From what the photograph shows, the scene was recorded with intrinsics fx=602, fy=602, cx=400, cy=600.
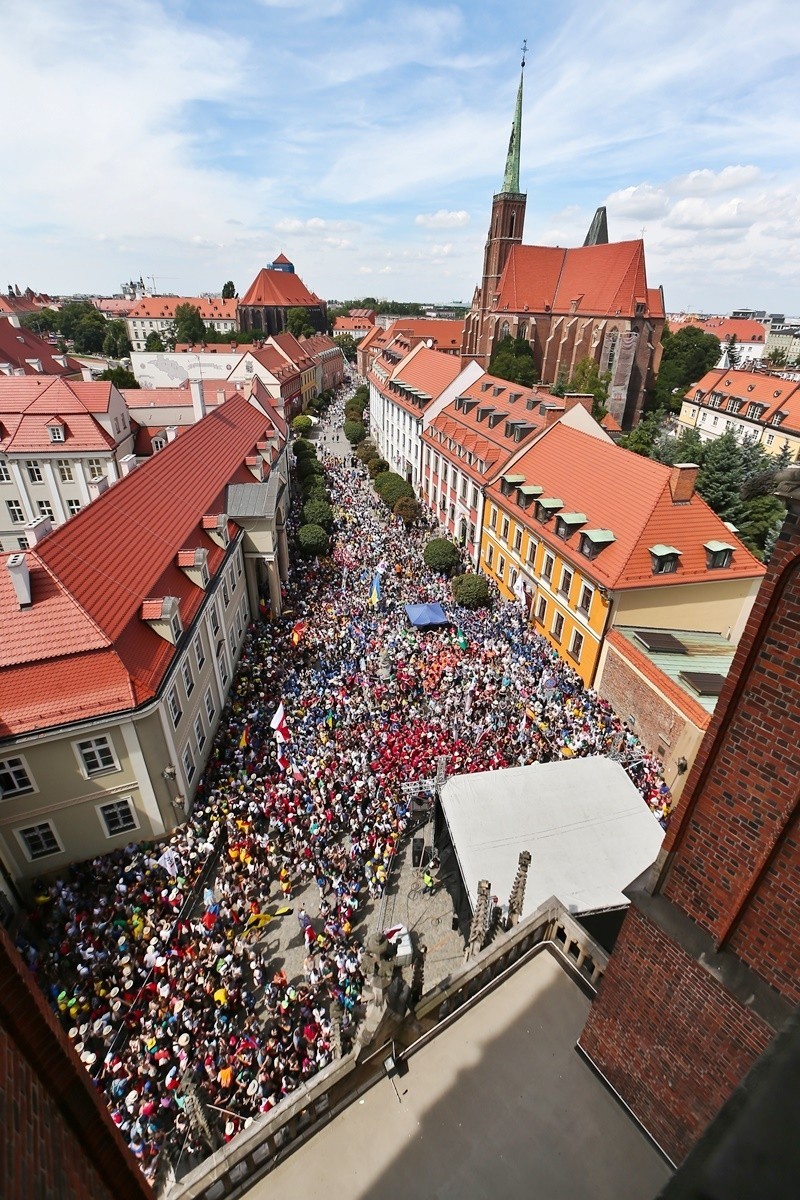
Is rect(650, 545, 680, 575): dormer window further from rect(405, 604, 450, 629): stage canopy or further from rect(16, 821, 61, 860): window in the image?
rect(16, 821, 61, 860): window

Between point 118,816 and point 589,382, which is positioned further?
point 589,382

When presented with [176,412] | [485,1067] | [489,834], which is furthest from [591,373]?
[485,1067]

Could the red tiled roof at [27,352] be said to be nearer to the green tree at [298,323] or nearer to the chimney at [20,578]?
Result: the green tree at [298,323]

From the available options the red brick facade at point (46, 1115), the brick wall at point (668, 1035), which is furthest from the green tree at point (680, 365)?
the red brick facade at point (46, 1115)

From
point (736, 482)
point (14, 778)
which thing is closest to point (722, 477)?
point (736, 482)

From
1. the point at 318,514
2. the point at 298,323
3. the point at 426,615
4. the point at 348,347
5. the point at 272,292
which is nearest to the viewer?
the point at 426,615

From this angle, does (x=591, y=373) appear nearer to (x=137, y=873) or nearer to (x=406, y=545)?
(x=406, y=545)

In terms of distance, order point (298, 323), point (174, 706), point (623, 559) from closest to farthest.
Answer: point (174, 706), point (623, 559), point (298, 323)

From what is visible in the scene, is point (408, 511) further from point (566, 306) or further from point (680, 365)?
point (680, 365)
